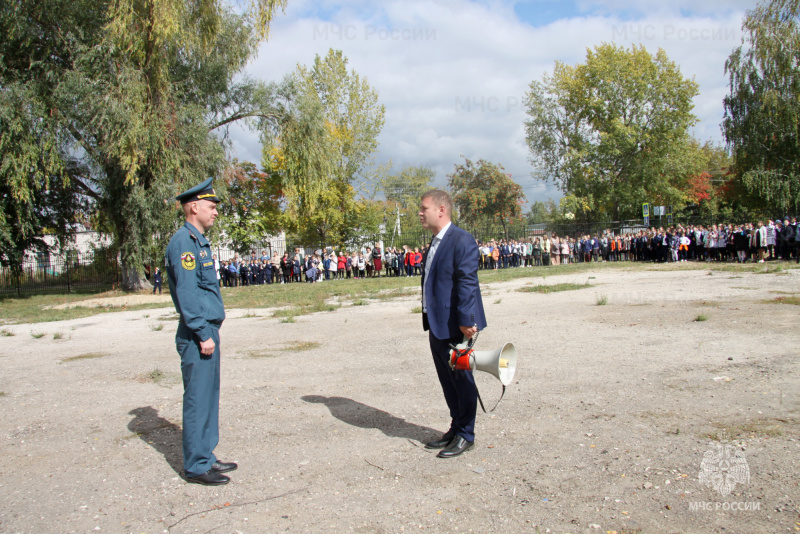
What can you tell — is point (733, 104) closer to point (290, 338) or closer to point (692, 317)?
point (692, 317)

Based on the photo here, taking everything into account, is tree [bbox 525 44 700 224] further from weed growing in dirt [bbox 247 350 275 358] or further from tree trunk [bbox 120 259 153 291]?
weed growing in dirt [bbox 247 350 275 358]

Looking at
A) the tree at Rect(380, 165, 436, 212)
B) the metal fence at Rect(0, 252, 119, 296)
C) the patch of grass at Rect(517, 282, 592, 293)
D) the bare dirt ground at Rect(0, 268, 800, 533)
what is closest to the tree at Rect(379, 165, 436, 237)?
the tree at Rect(380, 165, 436, 212)

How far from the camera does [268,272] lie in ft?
97.6

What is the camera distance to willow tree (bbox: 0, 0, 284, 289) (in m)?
18.8

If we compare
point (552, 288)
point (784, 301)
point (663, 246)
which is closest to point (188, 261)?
point (784, 301)

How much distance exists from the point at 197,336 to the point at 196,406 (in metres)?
0.49

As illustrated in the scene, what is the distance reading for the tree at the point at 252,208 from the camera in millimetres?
31070

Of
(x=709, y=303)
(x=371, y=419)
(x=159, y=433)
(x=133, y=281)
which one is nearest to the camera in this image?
(x=159, y=433)

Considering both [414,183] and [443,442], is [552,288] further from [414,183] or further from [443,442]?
[414,183]

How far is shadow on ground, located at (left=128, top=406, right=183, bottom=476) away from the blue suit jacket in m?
2.16

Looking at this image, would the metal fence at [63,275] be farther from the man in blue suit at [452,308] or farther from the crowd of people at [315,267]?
the man in blue suit at [452,308]

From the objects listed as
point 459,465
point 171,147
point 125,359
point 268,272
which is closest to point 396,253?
point 268,272

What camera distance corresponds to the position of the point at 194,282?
381 cm

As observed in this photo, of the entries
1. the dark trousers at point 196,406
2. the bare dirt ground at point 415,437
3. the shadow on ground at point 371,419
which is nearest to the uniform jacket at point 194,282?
the dark trousers at point 196,406
